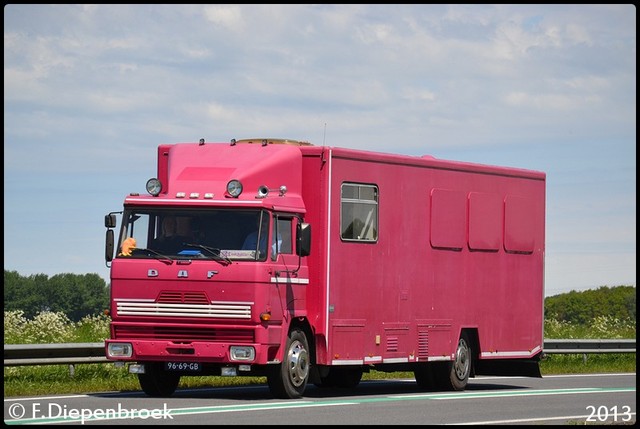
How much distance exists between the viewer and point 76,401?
20.8m

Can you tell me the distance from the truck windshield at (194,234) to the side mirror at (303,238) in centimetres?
58

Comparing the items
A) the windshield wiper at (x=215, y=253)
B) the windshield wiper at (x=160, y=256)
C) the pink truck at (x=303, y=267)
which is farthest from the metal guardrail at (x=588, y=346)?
the windshield wiper at (x=160, y=256)

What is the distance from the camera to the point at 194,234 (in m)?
21.7

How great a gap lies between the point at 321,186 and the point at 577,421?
587 centimetres

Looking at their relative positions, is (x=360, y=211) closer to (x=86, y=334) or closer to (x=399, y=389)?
(x=399, y=389)

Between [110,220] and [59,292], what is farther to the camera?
[59,292]

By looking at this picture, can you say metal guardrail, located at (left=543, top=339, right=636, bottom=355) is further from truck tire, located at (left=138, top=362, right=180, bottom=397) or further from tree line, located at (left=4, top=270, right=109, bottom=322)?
tree line, located at (left=4, top=270, right=109, bottom=322)

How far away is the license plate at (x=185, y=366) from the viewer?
2159cm

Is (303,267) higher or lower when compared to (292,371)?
higher

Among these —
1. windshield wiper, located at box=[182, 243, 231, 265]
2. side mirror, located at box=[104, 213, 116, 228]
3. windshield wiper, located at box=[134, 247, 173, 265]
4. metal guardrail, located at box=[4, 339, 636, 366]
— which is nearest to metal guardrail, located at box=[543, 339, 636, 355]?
metal guardrail, located at box=[4, 339, 636, 366]

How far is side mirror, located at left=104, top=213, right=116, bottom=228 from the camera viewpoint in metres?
21.9

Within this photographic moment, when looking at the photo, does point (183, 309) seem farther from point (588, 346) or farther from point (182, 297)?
point (588, 346)

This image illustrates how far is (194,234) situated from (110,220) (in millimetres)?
1247

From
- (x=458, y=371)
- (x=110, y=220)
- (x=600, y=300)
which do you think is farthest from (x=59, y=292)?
(x=600, y=300)
